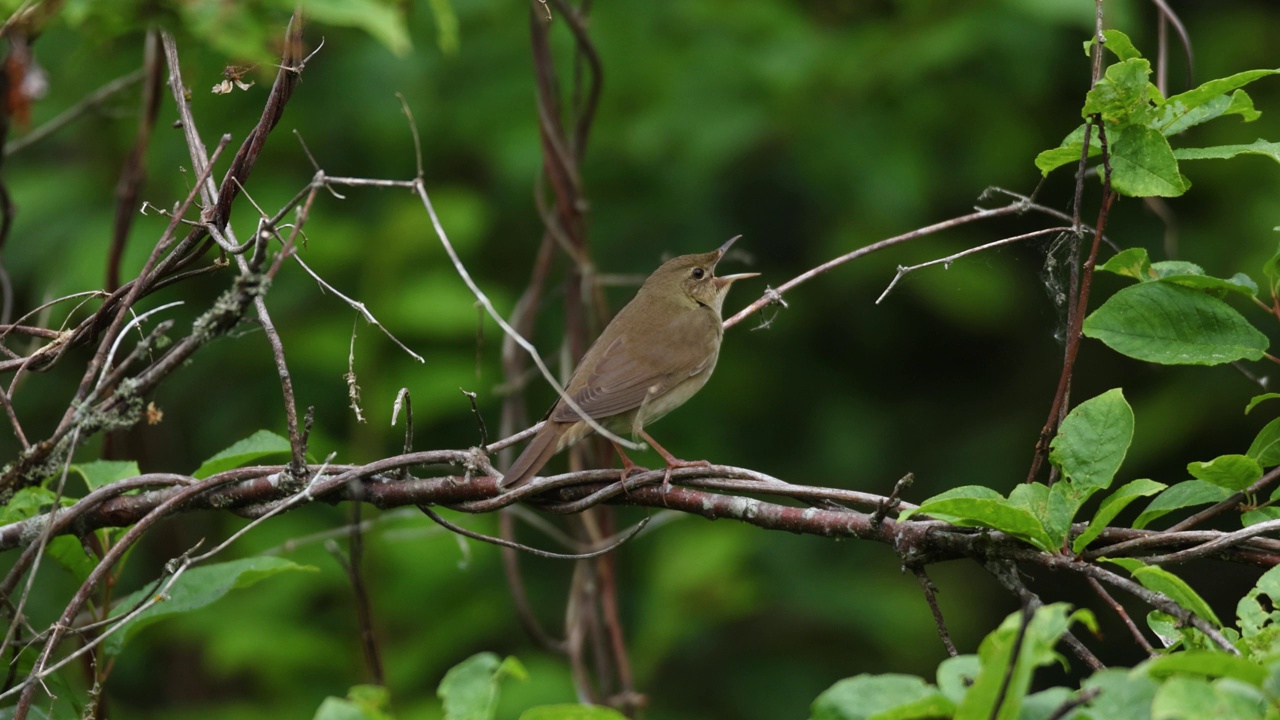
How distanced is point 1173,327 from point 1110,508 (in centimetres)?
54

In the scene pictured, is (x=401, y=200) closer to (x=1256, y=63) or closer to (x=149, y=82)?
(x=149, y=82)

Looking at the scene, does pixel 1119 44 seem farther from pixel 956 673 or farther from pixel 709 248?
pixel 709 248

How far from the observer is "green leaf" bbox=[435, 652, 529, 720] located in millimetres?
1581

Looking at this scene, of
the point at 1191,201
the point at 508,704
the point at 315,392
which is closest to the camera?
the point at 508,704

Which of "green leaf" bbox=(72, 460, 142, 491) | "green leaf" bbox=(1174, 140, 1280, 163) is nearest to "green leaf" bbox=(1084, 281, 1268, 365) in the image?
"green leaf" bbox=(1174, 140, 1280, 163)

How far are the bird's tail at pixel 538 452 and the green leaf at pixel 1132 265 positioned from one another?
147 cm

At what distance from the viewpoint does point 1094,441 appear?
83.3 inches

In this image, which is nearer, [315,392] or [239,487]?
[239,487]

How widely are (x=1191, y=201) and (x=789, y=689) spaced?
3.45 meters

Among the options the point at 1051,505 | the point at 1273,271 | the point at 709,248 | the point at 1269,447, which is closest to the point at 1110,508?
the point at 1051,505

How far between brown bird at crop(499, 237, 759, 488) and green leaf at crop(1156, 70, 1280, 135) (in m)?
1.61

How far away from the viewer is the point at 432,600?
488 centimetres

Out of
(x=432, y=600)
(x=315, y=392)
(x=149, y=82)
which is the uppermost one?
(x=149, y=82)

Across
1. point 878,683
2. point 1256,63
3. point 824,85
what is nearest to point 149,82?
point 878,683
